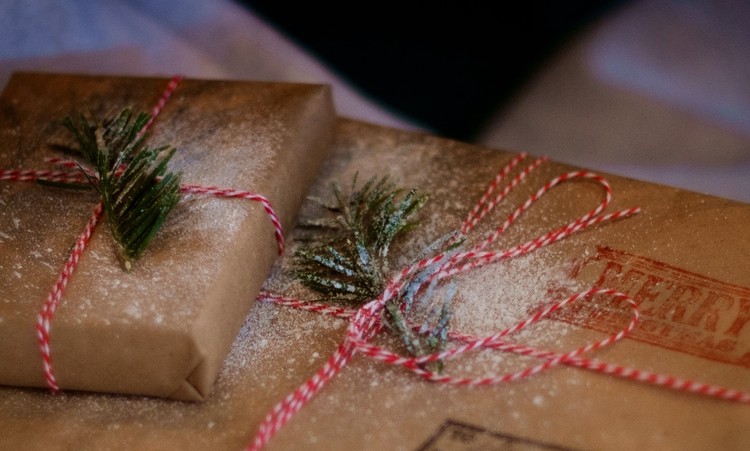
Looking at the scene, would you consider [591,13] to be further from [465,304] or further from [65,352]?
[65,352]

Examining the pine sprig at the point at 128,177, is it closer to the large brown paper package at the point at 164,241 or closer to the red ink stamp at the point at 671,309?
Answer: the large brown paper package at the point at 164,241

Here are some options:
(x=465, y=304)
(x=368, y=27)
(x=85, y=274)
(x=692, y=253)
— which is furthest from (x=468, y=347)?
(x=368, y=27)

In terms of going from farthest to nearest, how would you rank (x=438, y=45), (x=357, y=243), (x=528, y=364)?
1. (x=438, y=45)
2. (x=357, y=243)
3. (x=528, y=364)

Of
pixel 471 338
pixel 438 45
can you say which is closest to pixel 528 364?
pixel 471 338

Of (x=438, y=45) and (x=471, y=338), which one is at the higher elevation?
(x=438, y=45)

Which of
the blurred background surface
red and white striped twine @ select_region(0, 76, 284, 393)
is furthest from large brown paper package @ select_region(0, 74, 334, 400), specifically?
the blurred background surface

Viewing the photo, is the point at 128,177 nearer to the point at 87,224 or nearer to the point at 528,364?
the point at 87,224
